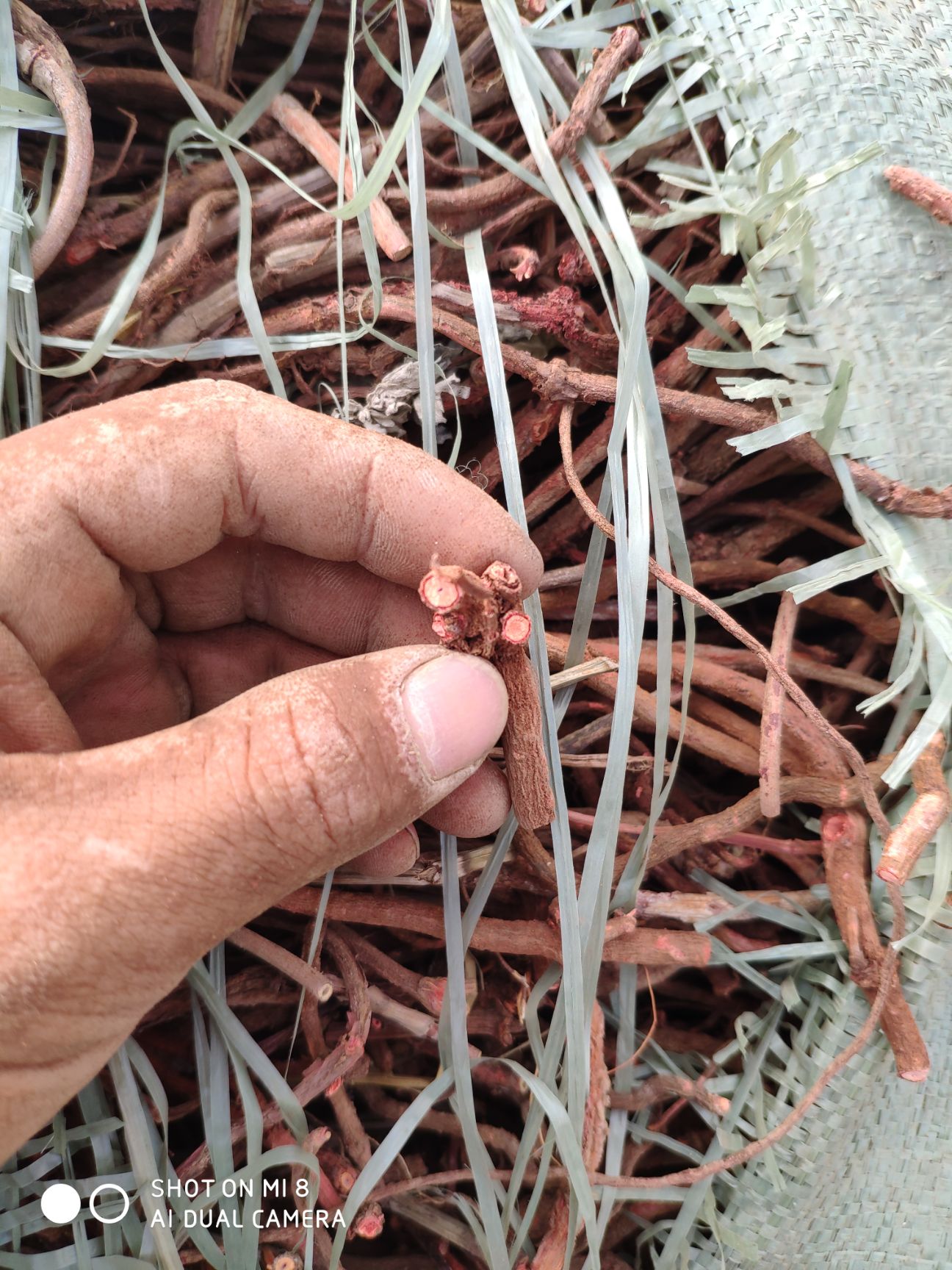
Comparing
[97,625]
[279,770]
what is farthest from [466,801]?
[97,625]

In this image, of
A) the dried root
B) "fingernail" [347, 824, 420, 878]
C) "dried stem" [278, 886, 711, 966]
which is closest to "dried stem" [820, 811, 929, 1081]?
"dried stem" [278, 886, 711, 966]

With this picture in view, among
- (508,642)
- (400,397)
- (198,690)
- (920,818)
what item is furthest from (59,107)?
(920,818)

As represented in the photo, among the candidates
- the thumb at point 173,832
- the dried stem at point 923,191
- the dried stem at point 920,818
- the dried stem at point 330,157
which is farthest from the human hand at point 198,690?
the dried stem at point 923,191

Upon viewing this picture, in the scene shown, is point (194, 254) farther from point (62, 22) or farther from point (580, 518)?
point (580, 518)

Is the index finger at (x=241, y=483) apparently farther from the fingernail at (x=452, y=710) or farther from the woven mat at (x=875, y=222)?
the woven mat at (x=875, y=222)

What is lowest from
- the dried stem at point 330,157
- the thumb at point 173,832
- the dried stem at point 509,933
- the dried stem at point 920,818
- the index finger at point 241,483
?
the dried stem at point 509,933

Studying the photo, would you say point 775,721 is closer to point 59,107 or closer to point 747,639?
point 747,639
